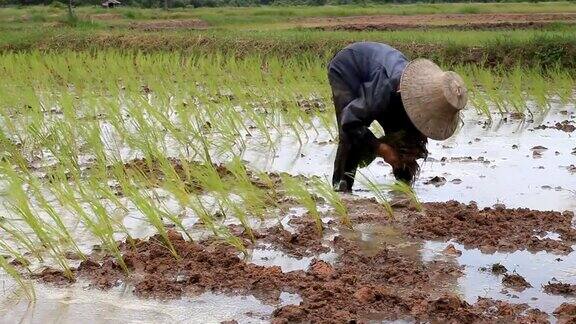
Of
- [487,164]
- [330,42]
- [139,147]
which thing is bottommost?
[330,42]

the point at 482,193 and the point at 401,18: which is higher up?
the point at 482,193

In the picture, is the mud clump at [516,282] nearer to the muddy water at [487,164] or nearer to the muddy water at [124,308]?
the muddy water at [124,308]

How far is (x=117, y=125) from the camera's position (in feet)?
15.6

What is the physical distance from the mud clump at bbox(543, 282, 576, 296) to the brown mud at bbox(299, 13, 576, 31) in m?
12.3

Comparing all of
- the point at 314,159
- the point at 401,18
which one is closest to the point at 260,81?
the point at 314,159

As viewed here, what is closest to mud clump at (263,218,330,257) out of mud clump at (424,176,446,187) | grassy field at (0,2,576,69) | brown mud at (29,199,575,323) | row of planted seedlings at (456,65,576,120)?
brown mud at (29,199,575,323)

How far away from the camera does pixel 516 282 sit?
263cm

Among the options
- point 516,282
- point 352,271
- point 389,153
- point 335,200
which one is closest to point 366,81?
point 389,153

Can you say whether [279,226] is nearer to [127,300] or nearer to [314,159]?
[127,300]

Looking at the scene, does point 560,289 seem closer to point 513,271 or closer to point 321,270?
point 513,271

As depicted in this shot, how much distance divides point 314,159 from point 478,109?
2013 millimetres

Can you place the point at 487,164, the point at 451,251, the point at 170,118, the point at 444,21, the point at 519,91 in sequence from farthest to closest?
the point at 444,21, the point at 519,91, the point at 170,118, the point at 487,164, the point at 451,251

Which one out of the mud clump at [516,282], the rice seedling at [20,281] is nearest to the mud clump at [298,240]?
the mud clump at [516,282]

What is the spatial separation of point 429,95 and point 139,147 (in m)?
1.57
